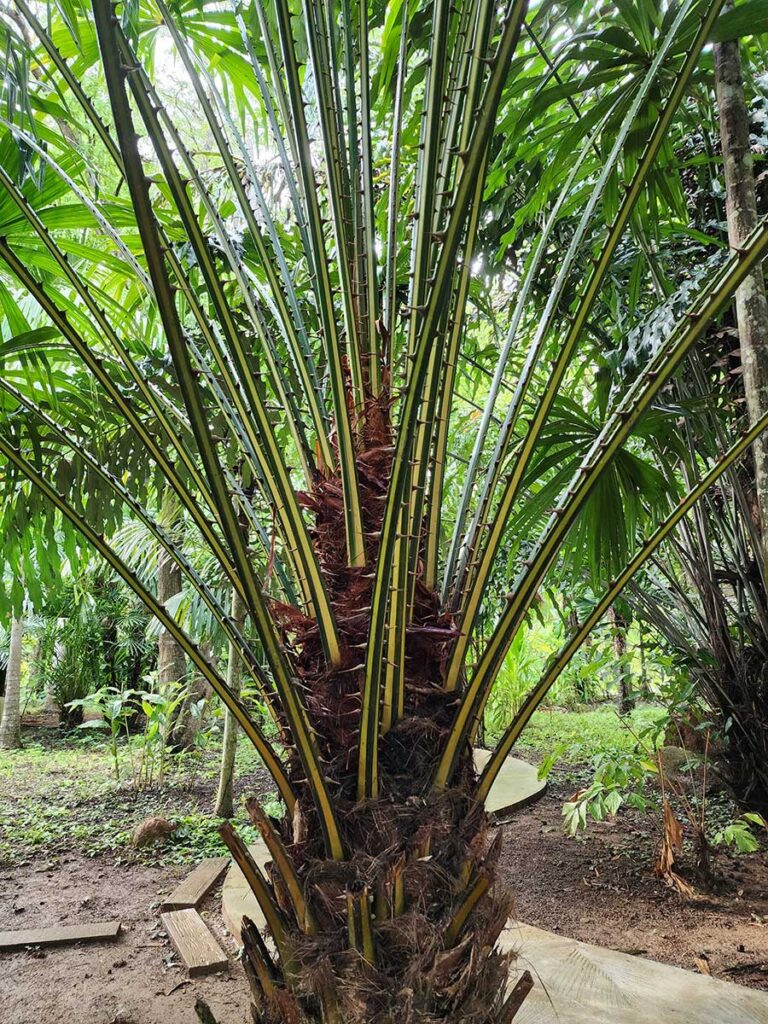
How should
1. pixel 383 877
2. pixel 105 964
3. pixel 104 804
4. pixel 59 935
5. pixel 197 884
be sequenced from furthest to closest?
pixel 104 804 < pixel 197 884 < pixel 59 935 < pixel 105 964 < pixel 383 877

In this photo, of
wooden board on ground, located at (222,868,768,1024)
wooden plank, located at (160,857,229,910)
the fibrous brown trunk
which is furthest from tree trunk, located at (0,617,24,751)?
the fibrous brown trunk

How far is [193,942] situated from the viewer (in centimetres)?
242

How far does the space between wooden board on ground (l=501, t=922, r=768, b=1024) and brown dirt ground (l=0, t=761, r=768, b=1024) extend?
46cm

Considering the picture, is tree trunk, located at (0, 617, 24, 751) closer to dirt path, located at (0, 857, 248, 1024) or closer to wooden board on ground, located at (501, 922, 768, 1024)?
dirt path, located at (0, 857, 248, 1024)

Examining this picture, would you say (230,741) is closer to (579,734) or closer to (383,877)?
(383,877)

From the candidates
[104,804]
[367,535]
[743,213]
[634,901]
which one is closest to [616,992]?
[634,901]

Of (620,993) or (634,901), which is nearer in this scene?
(620,993)

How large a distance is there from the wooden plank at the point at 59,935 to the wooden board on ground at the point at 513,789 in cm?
170

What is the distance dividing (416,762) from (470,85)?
0.79 m

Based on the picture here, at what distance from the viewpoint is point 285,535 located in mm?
909

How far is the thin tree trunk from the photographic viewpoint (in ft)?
5.03

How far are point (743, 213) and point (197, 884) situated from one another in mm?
3045

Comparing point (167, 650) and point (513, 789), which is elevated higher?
point (167, 650)

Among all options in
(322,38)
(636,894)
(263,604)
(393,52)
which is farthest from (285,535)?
(636,894)
